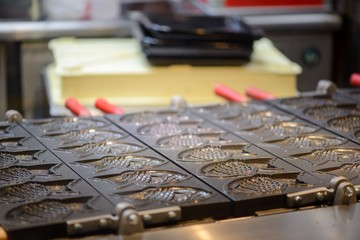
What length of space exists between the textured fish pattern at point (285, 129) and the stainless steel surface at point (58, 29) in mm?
1613

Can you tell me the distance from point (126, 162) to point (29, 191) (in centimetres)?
26

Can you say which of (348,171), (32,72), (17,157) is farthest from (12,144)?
(32,72)

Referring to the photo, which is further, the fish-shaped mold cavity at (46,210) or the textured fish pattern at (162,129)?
the textured fish pattern at (162,129)

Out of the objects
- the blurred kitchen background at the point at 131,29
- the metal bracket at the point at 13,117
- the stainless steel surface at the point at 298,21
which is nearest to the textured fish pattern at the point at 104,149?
the metal bracket at the point at 13,117

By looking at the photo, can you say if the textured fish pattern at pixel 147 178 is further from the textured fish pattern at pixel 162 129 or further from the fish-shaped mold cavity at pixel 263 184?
the textured fish pattern at pixel 162 129

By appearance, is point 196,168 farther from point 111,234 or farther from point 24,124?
point 24,124

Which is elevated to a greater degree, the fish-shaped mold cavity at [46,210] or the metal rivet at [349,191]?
the metal rivet at [349,191]

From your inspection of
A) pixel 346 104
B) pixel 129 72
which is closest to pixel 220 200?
pixel 346 104

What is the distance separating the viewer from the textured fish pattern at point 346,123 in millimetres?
1909

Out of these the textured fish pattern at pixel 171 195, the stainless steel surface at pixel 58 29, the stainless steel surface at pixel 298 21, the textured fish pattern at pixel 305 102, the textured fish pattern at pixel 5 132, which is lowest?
the textured fish pattern at pixel 171 195

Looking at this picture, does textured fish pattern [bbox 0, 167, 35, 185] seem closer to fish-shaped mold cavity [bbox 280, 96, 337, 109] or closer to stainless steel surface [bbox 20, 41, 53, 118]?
fish-shaped mold cavity [bbox 280, 96, 337, 109]

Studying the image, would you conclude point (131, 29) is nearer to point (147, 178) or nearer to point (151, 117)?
point (151, 117)

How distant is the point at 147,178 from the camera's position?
1.54m

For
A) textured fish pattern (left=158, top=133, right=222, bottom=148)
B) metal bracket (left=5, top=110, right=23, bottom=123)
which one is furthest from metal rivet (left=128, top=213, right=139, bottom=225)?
metal bracket (left=5, top=110, right=23, bottom=123)
